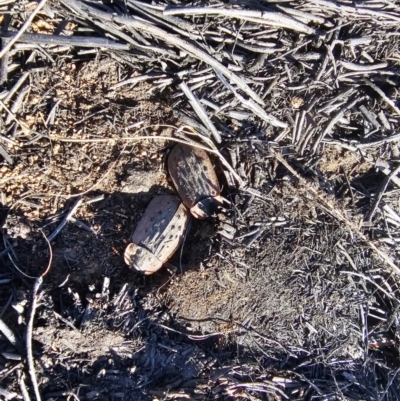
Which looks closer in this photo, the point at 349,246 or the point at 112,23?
the point at 112,23

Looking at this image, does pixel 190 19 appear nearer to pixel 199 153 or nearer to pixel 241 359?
pixel 199 153

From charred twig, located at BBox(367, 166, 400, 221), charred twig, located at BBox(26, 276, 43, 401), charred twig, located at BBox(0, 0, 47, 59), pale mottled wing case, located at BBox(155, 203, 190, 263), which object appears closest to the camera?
charred twig, located at BBox(0, 0, 47, 59)

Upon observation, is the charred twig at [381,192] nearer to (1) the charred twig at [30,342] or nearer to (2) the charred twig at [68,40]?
(2) the charred twig at [68,40]

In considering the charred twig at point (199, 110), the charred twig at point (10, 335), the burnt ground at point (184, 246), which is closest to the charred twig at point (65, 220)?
the burnt ground at point (184, 246)

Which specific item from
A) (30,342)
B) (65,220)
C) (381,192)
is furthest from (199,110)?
(30,342)

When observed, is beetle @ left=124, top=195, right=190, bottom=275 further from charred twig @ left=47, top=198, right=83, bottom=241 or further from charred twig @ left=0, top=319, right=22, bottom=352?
charred twig @ left=0, top=319, right=22, bottom=352

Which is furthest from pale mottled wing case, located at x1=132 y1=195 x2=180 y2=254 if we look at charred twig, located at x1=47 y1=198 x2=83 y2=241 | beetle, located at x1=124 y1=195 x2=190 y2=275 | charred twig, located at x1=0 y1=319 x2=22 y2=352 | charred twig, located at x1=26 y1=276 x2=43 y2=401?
charred twig, located at x1=0 y1=319 x2=22 y2=352

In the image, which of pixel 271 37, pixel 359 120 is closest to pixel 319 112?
pixel 359 120
